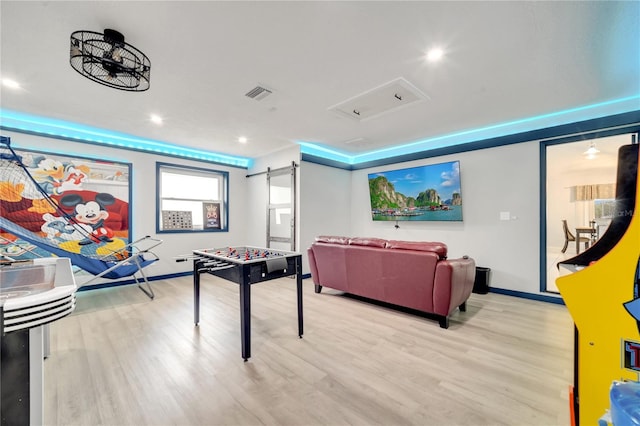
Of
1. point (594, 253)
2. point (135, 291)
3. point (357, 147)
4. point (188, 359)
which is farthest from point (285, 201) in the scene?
point (594, 253)

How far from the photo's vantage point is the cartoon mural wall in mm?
3582

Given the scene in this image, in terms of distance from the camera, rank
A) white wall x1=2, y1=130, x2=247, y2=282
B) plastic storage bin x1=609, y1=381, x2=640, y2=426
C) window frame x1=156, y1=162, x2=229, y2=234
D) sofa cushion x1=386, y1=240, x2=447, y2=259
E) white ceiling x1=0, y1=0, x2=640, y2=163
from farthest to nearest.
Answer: window frame x1=156, y1=162, x2=229, y2=234
white wall x1=2, y1=130, x2=247, y2=282
sofa cushion x1=386, y1=240, x2=447, y2=259
white ceiling x1=0, y1=0, x2=640, y2=163
plastic storage bin x1=609, y1=381, x2=640, y2=426

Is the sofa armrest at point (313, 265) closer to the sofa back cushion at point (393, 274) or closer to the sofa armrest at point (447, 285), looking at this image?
the sofa back cushion at point (393, 274)

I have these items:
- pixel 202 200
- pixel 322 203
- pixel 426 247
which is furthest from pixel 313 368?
pixel 202 200

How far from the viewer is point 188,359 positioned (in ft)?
7.13

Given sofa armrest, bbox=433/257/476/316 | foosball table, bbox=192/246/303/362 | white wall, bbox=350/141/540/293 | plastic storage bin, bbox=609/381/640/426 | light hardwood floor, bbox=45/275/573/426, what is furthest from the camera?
white wall, bbox=350/141/540/293

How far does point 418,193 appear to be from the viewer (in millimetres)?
4914

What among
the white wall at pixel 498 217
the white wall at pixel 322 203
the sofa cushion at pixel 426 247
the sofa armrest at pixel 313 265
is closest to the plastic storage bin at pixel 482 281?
the white wall at pixel 498 217

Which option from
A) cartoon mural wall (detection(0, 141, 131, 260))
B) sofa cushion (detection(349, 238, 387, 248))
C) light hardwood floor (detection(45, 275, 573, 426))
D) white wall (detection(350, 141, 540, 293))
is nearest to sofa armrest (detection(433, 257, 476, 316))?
light hardwood floor (detection(45, 275, 573, 426))

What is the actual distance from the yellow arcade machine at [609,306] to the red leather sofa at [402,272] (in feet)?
5.02

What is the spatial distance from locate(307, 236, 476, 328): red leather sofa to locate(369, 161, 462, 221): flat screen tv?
170 centimetres

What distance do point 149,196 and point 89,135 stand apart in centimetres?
129

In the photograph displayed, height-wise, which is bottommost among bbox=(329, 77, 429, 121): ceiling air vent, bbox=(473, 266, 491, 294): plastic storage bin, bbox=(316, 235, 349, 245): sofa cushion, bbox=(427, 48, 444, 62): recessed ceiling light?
bbox=(473, 266, 491, 294): plastic storage bin

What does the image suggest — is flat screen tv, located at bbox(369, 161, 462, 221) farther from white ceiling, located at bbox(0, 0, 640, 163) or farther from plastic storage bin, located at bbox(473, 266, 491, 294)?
white ceiling, located at bbox(0, 0, 640, 163)
